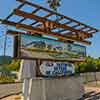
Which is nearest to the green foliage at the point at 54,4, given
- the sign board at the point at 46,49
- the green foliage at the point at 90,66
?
the green foliage at the point at 90,66

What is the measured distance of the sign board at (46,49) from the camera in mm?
11081

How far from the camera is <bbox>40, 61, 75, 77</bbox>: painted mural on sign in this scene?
39.8ft

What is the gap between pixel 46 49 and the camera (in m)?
12.2

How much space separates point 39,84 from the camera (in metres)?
11.9

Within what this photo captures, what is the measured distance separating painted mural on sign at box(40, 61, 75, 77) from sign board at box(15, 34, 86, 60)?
1.18 feet

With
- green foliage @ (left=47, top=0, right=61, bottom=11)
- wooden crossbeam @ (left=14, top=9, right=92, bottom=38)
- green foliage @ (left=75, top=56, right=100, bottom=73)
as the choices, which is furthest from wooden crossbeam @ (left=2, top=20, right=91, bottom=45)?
green foliage @ (left=47, top=0, right=61, bottom=11)

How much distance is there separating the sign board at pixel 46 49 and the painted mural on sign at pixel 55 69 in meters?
0.36

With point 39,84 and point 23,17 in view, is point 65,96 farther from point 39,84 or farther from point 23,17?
point 23,17

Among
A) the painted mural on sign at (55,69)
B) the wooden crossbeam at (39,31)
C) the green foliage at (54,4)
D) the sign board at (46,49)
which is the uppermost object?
the green foliage at (54,4)

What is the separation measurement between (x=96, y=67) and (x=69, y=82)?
2522cm

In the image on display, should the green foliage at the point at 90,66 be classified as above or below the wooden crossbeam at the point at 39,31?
below

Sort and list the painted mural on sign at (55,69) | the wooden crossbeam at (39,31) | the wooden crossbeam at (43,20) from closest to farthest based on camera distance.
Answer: the wooden crossbeam at (43,20) → the wooden crossbeam at (39,31) → the painted mural on sign at (55,69)

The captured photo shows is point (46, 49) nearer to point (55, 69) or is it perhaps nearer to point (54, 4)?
point (55, 69)

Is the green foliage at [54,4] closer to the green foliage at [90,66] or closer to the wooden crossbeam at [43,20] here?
the green foliage at [90,66]
